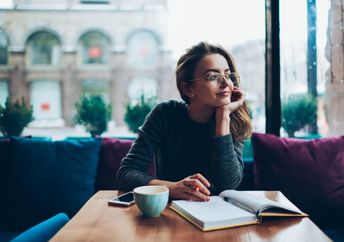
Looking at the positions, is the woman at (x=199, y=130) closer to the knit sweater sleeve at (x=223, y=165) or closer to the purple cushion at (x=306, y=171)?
the knit sweater sleeve at (x=223, y=165)

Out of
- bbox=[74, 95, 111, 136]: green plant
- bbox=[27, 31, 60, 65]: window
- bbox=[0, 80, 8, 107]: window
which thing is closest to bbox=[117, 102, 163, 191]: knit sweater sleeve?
bbox=[74, 95, 111, 136]: green plant

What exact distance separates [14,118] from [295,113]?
225 centimetres

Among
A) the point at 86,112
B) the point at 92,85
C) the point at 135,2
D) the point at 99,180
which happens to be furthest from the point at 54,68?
the point at 99,180

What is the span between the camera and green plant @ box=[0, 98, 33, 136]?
251cm

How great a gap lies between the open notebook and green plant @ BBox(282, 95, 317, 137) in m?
1.57

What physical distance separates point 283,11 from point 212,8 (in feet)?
1.98

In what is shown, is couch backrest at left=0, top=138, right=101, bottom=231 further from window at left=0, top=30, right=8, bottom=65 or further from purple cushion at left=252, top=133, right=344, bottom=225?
window at left=0, top=30, right=8, bottom=65

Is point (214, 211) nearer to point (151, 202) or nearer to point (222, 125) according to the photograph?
point (151, 202)

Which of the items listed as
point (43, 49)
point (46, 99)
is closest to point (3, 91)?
point (46, 99)

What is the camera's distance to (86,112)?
2557 mm

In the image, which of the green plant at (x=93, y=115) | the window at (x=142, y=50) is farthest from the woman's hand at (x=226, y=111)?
the window at (x=142, y=50)

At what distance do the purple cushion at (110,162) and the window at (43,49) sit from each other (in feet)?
4.86

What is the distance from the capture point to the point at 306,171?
5.78 ft

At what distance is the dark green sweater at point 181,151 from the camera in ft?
4.14
